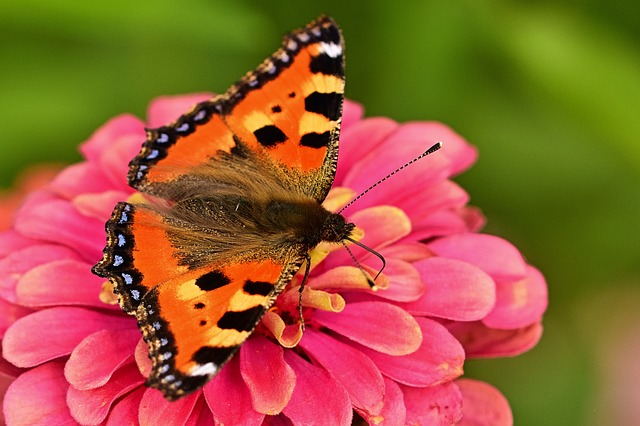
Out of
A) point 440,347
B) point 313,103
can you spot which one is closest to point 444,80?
point 313,103

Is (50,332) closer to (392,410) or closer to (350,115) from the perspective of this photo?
(392,410)

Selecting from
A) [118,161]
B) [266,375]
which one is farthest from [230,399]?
[118,161]

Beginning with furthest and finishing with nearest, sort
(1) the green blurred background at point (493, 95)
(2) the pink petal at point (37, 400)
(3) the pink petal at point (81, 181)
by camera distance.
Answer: (1) the green blurred background at point (493, 95), (3) the pink petal at point (81, 181), (2) the pink petal at point (37, 400)

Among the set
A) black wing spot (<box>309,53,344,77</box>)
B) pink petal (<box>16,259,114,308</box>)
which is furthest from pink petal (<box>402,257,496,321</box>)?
pink petal (<box>16,259,114,308</box>)

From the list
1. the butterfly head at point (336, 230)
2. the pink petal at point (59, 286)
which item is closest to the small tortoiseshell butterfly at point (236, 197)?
the butterfly head at point (336, 230)

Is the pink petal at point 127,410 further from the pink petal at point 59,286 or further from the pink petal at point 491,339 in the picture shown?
the pink petal at point 491,339

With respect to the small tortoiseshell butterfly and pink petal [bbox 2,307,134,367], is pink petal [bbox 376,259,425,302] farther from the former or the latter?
pink petal [bbox 2,307,134,367]
